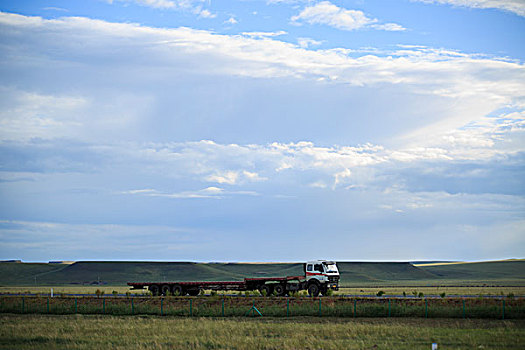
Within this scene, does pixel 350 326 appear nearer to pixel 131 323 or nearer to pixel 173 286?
pixel 131 323

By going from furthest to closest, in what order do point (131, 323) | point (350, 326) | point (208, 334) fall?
point (131, 323) < point (350, 326) < point (208, 334)

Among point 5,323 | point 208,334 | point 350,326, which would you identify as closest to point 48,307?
point 5,323

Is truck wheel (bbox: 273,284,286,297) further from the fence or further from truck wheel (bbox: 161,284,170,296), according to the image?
truck wheel (bbox: 161,284,170,296)

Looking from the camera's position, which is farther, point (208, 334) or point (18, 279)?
point (18, 279)

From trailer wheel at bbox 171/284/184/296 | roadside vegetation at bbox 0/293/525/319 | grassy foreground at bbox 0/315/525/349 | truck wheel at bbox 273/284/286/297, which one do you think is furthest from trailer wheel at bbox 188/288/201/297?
grassy foreground at bbox 0/315/525/349

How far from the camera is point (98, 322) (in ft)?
149

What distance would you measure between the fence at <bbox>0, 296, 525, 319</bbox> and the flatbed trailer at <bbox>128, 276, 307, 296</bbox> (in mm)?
2698

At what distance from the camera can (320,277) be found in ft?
189

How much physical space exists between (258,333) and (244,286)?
20849mm

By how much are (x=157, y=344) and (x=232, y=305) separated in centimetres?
2100

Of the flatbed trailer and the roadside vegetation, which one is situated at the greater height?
the flatbed trailer

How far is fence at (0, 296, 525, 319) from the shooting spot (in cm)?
4675

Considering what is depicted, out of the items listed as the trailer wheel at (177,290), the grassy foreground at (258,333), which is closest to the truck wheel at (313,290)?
the grassy foreground at (258,333)

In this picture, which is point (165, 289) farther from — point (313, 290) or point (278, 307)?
point (278, 307)
